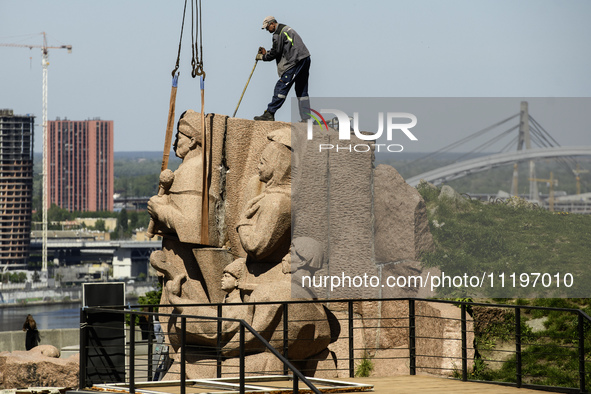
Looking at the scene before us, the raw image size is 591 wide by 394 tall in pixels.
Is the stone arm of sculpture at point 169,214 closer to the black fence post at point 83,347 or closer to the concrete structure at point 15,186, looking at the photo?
the black fence post at point 83,347

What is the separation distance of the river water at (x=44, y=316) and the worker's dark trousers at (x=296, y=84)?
287 ft

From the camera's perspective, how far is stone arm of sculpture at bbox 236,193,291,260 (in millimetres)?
12711

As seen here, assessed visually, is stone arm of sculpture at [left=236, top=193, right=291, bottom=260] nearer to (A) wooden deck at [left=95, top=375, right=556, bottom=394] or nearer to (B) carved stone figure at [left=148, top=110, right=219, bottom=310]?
(B) carved stone figure at [left=148, top=110, right=219, bottom=310]

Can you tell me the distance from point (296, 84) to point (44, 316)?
110597 mm

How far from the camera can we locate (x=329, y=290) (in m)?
12.8

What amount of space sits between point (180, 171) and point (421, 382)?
5.08 m

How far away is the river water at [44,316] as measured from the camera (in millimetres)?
106919

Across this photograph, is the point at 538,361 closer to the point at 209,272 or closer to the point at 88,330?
the point at 209,272

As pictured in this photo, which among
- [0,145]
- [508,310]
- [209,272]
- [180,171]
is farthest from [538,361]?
[0,145]

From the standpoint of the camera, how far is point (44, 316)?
4695 inches

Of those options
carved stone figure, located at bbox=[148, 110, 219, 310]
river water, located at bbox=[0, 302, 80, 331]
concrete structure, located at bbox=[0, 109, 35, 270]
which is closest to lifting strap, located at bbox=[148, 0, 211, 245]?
carved stone figure, located at bbox=[148, 110, 219, 310]

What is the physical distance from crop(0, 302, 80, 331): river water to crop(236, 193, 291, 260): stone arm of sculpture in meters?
87.9

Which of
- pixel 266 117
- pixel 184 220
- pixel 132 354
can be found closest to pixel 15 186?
pixel 184 220

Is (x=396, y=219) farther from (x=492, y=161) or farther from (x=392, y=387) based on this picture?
(x=392, y=387)
